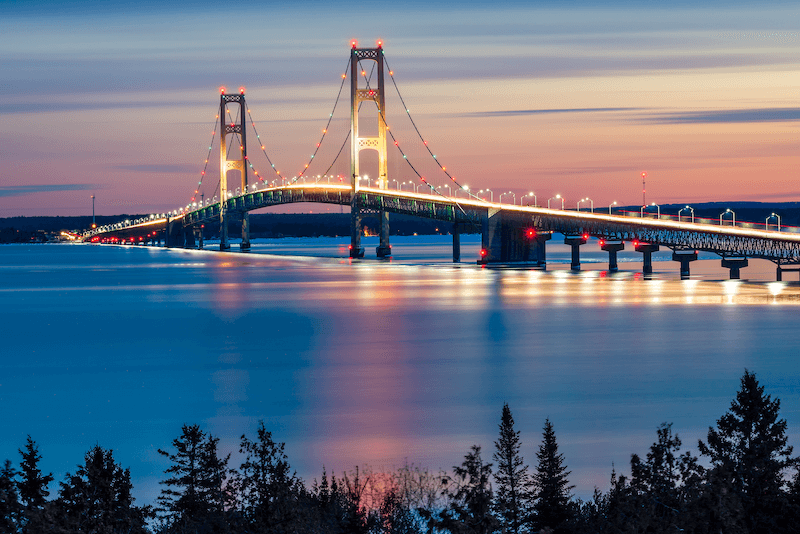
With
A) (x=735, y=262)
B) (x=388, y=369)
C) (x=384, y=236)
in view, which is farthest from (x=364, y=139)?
(x=388, y=369)

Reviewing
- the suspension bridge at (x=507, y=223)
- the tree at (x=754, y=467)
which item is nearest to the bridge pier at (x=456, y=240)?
the suspension bridge at (x=507, y=223)

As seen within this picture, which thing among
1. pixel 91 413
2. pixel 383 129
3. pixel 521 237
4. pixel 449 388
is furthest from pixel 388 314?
pixel 383 129

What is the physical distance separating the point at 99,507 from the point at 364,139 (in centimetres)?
11002

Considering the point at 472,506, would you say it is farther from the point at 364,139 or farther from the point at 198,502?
the point at 364,139

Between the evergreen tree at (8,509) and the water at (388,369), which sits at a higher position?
the evergreen tree at (8,509)

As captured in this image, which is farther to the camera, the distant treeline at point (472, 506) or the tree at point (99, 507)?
the tree at point (99, 507)

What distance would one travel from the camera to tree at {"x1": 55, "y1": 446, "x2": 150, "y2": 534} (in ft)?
40.2

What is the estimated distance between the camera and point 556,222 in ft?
313

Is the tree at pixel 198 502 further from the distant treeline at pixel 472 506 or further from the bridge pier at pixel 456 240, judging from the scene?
the bridge pier at pixel 456 240

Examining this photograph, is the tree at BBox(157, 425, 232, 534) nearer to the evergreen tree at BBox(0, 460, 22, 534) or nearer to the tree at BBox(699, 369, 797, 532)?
the evergreen tree at BBox(0, 460, 22, 534)

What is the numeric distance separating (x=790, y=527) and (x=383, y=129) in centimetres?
11154

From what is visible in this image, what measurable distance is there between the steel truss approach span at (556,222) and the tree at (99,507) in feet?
197

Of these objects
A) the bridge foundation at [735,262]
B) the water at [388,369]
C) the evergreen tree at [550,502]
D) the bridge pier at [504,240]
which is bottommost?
the water at [388,369]

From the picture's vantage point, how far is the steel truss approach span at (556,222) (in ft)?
241
